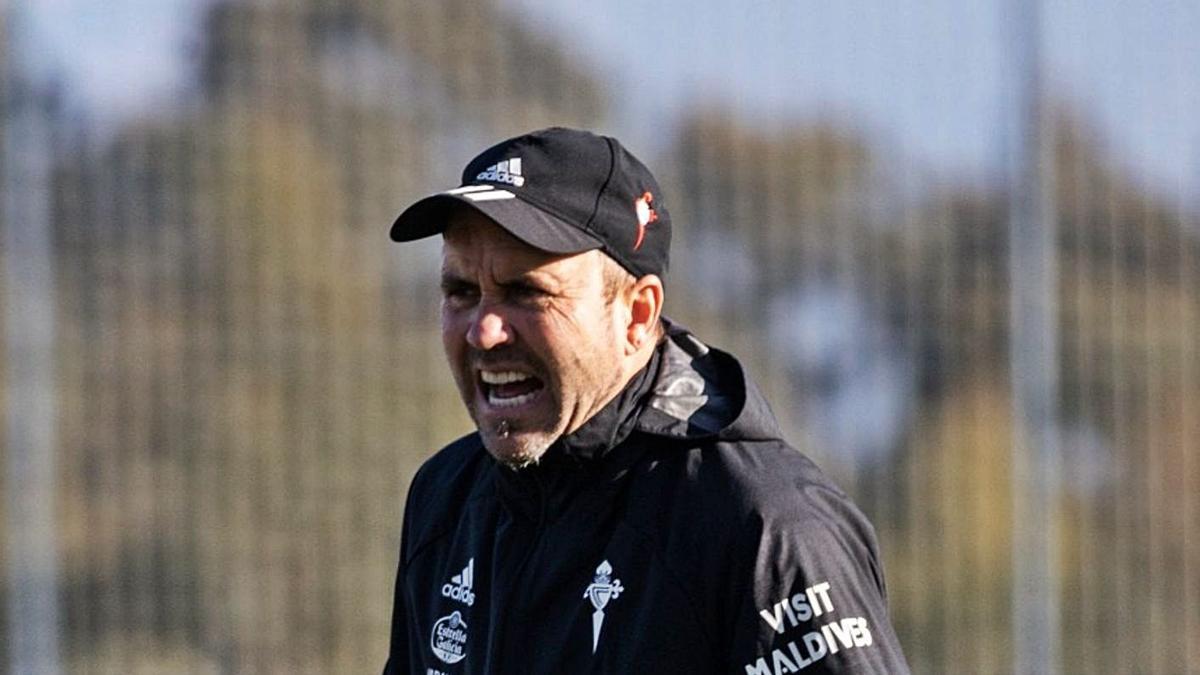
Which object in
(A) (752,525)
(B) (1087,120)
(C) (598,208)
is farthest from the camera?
(B) (1087,120)

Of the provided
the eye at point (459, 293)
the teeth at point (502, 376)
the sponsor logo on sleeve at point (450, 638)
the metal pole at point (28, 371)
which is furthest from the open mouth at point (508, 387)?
the metal pole at point (28, 371)

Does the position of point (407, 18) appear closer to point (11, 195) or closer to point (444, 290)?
point (11, 195)

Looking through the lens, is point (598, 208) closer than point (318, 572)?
Yes

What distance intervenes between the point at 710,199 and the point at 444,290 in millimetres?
3612

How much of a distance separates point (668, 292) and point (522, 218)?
340 centimetres

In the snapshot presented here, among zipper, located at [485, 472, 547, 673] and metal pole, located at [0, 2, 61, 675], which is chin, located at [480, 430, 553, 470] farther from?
metal pole, located at [0, 2, 61, 675]

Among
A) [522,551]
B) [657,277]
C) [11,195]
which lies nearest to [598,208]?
[657,277]

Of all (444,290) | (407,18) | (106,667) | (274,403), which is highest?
(407,18)

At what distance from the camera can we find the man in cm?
263

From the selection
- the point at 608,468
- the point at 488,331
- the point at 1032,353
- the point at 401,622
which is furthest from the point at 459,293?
the point at 1032,353

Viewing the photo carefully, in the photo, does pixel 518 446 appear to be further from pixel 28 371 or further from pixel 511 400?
pixel 28 371

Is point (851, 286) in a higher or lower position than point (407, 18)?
lower

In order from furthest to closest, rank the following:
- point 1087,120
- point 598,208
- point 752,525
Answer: point 1087,120 → point 598,208 → point 752,525

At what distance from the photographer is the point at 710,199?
646cm
